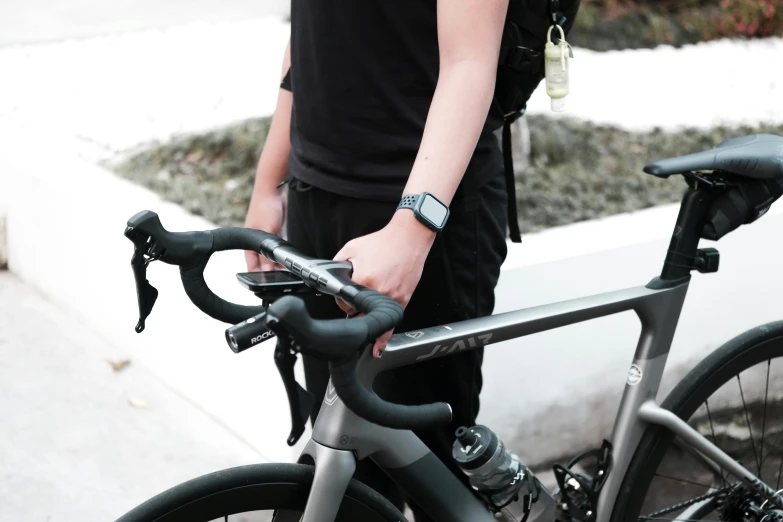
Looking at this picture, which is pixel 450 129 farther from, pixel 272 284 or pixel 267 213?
pixel 267 213

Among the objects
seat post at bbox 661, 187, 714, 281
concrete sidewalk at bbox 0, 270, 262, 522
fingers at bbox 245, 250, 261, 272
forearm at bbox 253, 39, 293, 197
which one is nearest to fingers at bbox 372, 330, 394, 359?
fingers at bbox 245, 250, 261, 272

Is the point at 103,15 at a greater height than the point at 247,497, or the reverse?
the point at 247,497

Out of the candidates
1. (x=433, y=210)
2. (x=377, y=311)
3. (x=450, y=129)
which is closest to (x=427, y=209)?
(x=433, y=210)

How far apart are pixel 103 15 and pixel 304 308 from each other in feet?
20.2

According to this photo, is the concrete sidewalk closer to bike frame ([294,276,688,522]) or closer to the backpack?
bike frame ([294,276,688,522])

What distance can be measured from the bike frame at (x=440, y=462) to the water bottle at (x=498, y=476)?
0.02 metres

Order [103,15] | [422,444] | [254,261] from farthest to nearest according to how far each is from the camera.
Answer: [103,15]
[254,261]
[422,444]

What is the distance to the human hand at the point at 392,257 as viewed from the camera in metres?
1.42

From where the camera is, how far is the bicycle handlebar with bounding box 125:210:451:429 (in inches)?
46.7

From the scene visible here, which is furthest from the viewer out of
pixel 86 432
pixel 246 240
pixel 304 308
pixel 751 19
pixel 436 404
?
pixel 751 19

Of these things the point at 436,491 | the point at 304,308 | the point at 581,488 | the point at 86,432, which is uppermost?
the point at 304,308

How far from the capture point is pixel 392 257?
143 centimetres

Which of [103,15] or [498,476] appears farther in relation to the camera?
[103,15]

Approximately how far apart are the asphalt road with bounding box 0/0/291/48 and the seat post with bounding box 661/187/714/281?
558 centimetres
